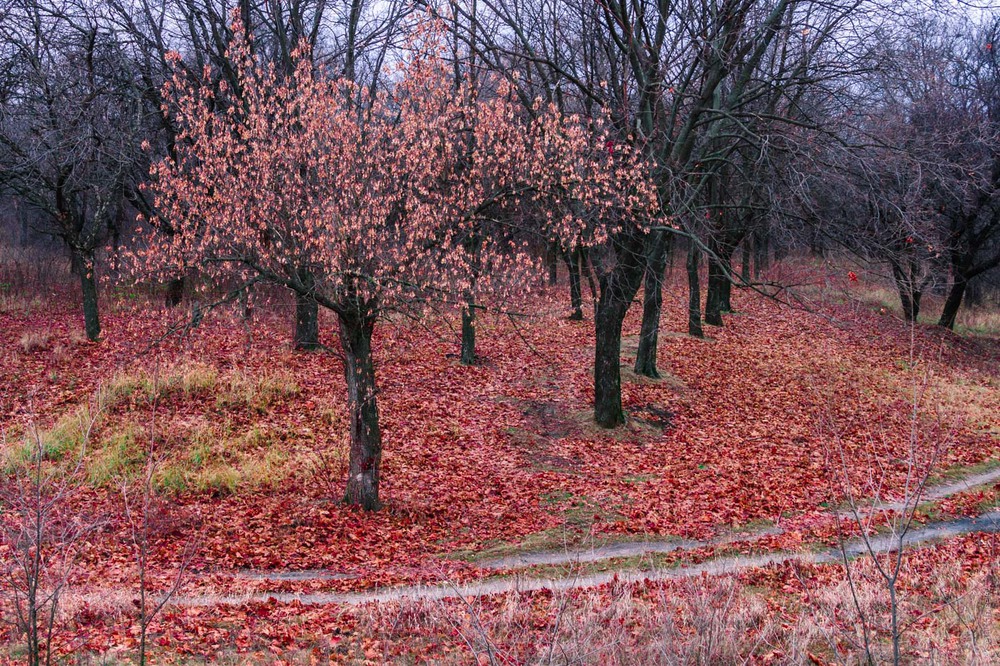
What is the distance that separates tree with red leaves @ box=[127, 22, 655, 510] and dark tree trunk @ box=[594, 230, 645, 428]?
13.0 feet

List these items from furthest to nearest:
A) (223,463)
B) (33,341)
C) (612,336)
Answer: (33,341), (612,336), (223,463)

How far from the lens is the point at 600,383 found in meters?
15.5

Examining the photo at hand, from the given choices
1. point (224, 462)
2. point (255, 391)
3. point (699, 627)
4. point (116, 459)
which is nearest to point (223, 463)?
point (224, 462)

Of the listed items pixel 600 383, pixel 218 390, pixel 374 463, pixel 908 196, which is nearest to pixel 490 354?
pixel 600 383

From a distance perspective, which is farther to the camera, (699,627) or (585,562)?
(585,562)

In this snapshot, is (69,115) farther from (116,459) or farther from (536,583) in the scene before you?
(536,583)

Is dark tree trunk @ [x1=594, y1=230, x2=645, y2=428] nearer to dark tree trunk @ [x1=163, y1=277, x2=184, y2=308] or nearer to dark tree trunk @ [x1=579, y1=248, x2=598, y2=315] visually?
dark tree trunk @ [x1=579, y1=248, x2=598, y2=315]

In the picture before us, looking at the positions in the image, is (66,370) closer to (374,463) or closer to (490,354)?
(374,463)

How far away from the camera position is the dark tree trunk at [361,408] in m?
10.6

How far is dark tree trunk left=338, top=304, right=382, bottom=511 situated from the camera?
10648mm

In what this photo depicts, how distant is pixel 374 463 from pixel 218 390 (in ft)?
19.0

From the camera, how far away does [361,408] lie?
10.8 m

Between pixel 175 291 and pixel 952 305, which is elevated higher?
pixel 175 291

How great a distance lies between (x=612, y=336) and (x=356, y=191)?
24.0 feet
